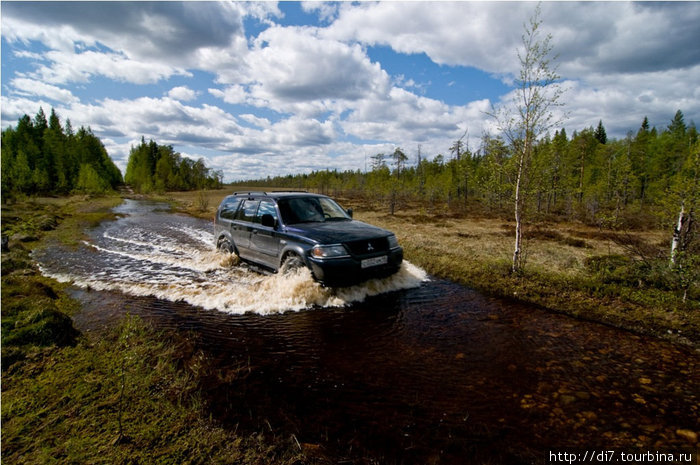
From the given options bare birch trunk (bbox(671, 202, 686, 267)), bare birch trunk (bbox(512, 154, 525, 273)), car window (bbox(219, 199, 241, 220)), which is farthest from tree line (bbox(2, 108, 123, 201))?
bare birch trunk (bbox(671, 202, 686, 267))

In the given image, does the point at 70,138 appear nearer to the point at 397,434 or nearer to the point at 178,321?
the point at 178,321

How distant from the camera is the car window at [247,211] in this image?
26.3 ft

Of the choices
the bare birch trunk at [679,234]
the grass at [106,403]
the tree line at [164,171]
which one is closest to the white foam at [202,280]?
the grass at [106,403]

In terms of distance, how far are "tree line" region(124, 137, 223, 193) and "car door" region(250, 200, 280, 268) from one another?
228 ft

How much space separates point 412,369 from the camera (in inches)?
161

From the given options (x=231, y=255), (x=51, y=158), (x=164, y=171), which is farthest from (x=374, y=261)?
(x=164, y=171)

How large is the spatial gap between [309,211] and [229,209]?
3014 millimetres

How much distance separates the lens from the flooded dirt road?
2939 mm

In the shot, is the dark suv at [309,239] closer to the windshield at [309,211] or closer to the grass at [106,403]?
the windshield at [309,211]

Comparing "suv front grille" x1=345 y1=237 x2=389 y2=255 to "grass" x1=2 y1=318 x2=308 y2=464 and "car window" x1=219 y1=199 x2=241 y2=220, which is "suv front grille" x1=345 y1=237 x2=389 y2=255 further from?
"car window" x1=219 y1=199 x2=241 y2=220

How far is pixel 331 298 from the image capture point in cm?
637

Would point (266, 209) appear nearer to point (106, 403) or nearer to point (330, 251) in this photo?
point (330, 251)

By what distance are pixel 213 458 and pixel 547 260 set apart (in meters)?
11.4

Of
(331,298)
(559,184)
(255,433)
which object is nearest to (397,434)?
(255,433)
